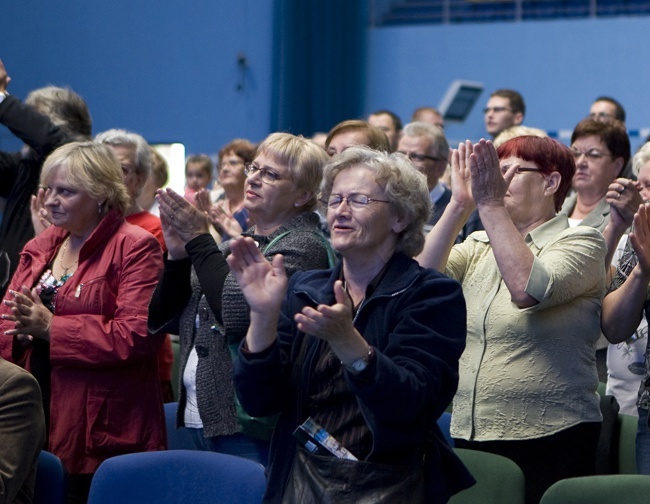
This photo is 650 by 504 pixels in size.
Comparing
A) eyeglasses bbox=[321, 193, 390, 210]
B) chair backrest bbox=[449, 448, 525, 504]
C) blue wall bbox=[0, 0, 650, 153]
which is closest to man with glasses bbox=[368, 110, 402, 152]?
blue wall bbox=[0, 0, 650, 153]

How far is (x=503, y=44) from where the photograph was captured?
8.41 metres

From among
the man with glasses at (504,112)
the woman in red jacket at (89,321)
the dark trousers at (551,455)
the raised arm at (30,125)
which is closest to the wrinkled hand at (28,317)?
the woman in red jacket at (89,321)

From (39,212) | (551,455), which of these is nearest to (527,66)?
(39,212)

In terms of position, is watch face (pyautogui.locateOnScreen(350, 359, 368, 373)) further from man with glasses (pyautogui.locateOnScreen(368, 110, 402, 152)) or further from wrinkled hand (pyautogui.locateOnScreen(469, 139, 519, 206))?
man with glasses (pyautogui.locateOnScreen(368, 110, 402, 152))

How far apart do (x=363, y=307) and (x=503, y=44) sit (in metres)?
6.70

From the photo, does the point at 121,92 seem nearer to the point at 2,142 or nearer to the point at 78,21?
the point at 78,21

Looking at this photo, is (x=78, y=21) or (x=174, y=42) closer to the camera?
(x=78, y=21)

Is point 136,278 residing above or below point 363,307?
below

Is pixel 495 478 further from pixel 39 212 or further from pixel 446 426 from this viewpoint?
pixel 39 212

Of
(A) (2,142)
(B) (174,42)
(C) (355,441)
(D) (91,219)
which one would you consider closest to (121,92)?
(B) (174,42)

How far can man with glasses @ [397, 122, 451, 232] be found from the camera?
4.18 metres

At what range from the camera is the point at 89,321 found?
116 inches

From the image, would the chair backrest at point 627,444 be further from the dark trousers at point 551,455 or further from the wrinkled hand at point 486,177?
the wrinkled hand at point 486,177

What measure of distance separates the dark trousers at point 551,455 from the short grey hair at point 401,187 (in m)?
0.63
